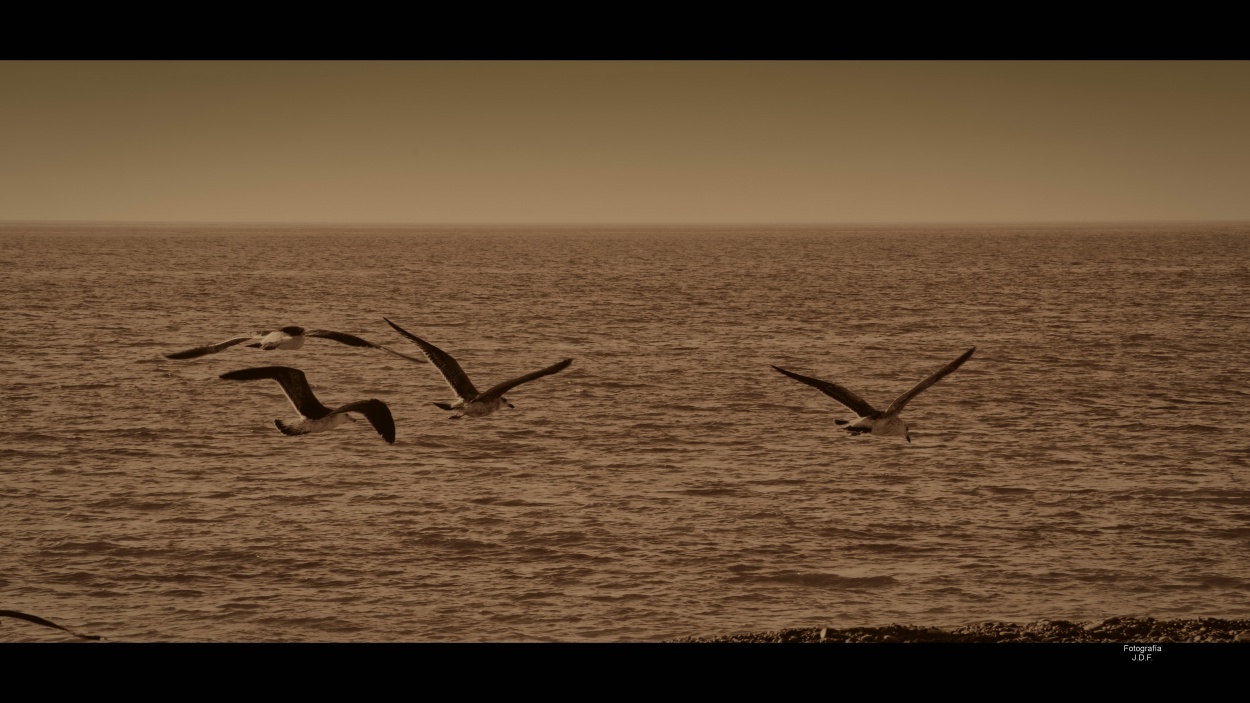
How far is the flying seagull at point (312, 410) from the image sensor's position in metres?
9.07

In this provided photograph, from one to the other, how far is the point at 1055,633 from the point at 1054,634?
0.29ft

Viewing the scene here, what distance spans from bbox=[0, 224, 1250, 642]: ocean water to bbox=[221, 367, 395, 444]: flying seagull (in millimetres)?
10660

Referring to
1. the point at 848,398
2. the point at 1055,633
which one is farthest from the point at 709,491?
the point at 848,398

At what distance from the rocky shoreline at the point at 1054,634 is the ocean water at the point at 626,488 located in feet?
16.6

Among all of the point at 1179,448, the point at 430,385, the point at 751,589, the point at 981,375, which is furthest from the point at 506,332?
the point at 751,589

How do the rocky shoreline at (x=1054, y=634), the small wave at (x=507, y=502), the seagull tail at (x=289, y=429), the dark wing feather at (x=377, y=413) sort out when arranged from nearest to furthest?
the dark wing feather at (x=377, y=413)
the seagull tail at (x=289, y=429)
the rocky shoreline at (x=1054, y=634)
the small wave at (x=507, y=502)

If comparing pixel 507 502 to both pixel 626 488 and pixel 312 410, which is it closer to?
pixel 626 488

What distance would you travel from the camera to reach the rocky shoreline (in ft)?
45.9

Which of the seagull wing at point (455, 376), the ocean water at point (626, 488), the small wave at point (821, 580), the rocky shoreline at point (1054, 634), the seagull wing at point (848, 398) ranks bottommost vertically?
the ocean water at point (626, 488)

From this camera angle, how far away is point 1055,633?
48.0ft

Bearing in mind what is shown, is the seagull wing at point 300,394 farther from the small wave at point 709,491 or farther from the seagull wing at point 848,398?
the small wave at point 709,491

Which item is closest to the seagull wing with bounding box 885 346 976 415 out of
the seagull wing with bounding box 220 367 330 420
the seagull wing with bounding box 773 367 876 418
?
the seagull wing with bounding box 773 367 876 418

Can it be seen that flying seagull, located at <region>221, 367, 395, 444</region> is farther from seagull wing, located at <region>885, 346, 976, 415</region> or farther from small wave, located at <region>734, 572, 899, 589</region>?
small wave, located at <region>734, 572, 899, 589</region>

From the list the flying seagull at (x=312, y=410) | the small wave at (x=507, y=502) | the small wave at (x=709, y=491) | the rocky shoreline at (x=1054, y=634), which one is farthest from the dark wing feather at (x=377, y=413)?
the small wave at (x=709, y=491)
